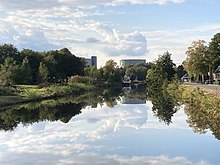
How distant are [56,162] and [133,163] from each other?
3036 mm

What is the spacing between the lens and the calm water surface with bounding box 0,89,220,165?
16641 millimetres

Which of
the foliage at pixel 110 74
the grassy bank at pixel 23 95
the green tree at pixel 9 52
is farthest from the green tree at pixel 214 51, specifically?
the foliage at pixel 110 74

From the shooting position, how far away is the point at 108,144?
20.6 metres

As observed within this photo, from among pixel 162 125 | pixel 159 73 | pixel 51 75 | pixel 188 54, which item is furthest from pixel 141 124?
pixel 159 73

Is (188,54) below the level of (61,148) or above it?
above

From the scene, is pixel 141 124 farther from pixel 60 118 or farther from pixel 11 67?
pixel 11 67

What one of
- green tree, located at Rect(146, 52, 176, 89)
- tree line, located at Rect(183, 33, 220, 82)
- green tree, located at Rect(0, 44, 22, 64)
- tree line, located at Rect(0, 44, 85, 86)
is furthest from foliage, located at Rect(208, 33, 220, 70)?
green tree, located at Rect(0, 44, 22, 64)

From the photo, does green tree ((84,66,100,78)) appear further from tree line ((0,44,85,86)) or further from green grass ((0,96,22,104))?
green grass ((0,96,22,104))

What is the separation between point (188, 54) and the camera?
A: 75250 millimetres

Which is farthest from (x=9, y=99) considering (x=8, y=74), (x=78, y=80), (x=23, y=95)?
(x=78, y=80)

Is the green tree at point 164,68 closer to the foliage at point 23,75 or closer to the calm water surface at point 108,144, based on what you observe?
the foliage at point 23,75

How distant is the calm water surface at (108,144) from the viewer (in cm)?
1664

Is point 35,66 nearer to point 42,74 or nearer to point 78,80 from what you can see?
point 42,74

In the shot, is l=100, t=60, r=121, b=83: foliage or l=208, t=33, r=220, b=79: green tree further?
l=100, t=60, r=121, b=83: foliage
